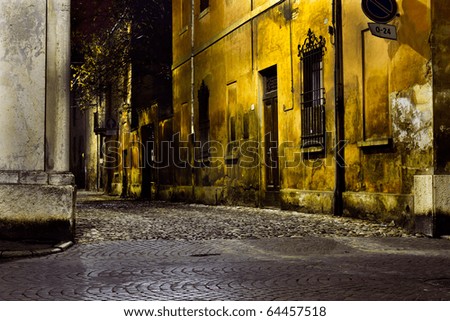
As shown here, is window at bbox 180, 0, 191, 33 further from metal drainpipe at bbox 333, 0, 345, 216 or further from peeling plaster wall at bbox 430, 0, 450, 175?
peeling plaster wall at bbox 430, 0, 450, 175

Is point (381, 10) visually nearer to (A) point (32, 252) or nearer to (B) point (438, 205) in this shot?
(B) point (438, 205)

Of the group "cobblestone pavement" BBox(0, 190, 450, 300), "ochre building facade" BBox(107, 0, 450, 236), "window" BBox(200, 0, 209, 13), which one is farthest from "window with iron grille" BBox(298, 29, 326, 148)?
"window" BBox(200, 0, 209, 13)

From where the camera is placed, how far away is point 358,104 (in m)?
11.1

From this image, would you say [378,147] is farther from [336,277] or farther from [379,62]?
[336,277]

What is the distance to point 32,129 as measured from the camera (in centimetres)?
800

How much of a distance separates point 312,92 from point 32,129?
6443 millimetres

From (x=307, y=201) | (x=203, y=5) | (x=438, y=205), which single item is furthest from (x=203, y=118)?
(x=438, y=205)

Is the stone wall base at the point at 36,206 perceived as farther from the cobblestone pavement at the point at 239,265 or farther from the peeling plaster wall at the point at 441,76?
the peeling plaster wall at the point at 441,76

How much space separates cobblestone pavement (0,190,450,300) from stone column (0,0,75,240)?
0.65m

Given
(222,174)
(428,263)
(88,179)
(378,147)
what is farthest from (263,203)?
(88,179)

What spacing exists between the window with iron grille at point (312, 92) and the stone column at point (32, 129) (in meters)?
5.71

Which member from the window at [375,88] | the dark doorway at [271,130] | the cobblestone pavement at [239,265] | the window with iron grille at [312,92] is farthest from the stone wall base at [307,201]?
the cobblestone pavement at [239,265]

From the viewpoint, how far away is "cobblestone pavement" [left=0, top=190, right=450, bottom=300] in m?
4.84

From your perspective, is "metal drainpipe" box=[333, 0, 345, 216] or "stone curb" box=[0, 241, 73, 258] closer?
"stone curb" box=[0, 241, 73, 258]
